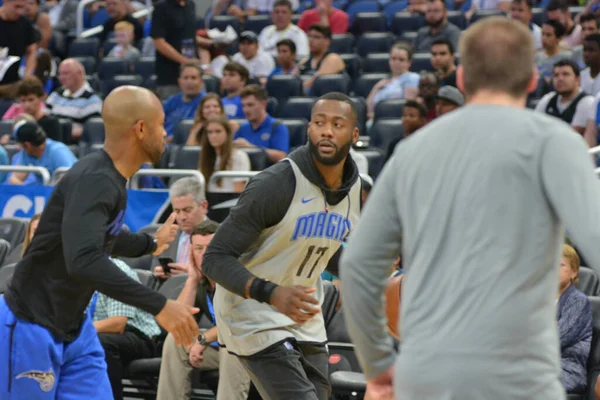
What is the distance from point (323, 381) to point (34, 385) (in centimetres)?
134

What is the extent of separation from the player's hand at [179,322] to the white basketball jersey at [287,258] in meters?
0.83

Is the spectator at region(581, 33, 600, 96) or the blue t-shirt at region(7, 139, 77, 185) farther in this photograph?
the spectator at region(581, 33, 600, 96)

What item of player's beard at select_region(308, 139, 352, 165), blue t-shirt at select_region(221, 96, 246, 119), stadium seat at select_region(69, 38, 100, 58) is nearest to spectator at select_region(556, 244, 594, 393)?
player's beard at select_region(308, 139, 352, 165)

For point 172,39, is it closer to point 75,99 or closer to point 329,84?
point 75,99

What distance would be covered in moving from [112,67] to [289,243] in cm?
1023

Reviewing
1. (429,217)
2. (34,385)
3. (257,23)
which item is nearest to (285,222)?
(34,385)

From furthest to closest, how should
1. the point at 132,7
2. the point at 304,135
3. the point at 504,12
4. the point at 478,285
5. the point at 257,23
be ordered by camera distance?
1. the point at 132,7
2. the point at 257,23
3. the point at 504,12
4. the point at 304,135
5. the point at 478,285

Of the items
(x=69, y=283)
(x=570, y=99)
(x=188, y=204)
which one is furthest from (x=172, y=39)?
(x=69, y=283)

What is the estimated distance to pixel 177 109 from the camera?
11.8 m

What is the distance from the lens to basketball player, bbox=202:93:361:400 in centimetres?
487

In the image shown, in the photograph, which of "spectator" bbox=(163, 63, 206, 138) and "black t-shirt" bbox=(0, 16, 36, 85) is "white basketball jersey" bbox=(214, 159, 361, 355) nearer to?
"spectator" bbox=(163, 63, 206, 138)

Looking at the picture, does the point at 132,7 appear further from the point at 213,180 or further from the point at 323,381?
the point at 323,381

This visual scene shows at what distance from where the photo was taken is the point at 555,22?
37.9 ft

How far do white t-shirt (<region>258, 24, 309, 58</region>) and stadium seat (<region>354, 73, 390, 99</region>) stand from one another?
4.13 ft
